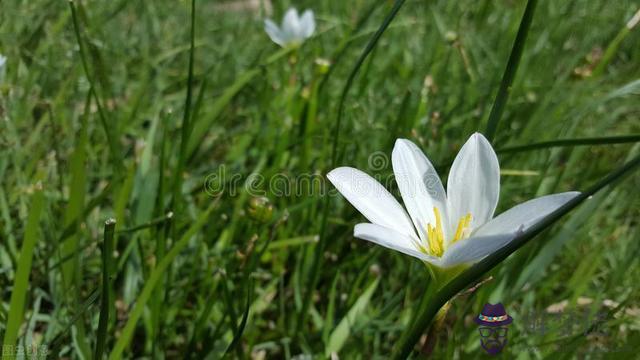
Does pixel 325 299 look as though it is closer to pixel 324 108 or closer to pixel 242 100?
pixel 324 108

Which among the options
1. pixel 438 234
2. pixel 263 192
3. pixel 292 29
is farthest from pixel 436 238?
pixel 292 29

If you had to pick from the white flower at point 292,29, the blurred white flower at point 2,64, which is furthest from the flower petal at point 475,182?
the white flower at point 292,29

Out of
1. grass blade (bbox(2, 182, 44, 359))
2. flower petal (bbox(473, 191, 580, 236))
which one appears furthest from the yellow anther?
grass blade (bbox(2, 182, 44, 359))

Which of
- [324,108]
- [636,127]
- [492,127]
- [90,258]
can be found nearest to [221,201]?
[90,258]

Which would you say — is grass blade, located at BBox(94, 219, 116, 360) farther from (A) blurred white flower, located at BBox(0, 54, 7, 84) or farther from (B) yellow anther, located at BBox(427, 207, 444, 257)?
(A) blurred white flower, located at BBox(0, 54, 7, 84)

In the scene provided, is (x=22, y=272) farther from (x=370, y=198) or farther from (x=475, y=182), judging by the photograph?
(x=475, y=182)

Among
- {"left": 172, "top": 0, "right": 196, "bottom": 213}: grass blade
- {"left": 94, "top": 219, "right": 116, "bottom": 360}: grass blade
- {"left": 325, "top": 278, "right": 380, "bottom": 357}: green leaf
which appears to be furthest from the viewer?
{"left": 325, "top": 278, "right": 380, "bottom": 357}: green leaf

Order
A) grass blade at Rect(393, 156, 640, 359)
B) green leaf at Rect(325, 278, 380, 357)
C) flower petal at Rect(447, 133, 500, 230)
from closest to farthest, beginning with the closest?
grass blade at Rect(393, 156, 640, 359) < flower petal at Rect(447, 133, 500, 230) < green leaf at Rect(325, 278, 380, 357)

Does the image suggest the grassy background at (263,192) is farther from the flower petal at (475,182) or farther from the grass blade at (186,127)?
the flower petal at (475,182)
